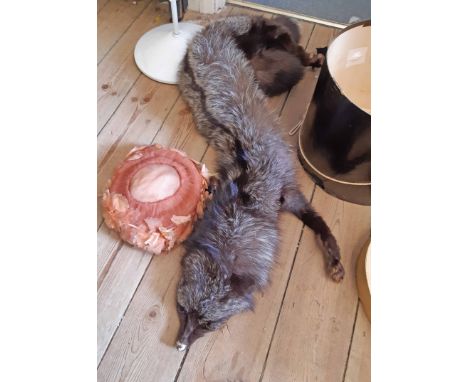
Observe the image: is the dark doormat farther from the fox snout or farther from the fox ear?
the fox snout

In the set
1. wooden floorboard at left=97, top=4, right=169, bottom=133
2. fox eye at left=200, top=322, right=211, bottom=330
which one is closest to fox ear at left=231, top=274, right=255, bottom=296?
fox eye at left=200, top=322, right=211, bottom=330

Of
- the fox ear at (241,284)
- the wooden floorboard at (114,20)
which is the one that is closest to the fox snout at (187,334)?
the fox ear at (241,284)

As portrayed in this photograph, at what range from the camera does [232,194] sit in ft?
4.29

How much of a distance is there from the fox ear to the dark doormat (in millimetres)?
1470

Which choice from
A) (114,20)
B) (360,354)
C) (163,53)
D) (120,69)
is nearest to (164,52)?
(163,53)

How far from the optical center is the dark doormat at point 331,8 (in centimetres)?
205

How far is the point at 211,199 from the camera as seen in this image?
4.42 ft

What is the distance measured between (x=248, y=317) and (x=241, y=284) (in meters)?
0.12

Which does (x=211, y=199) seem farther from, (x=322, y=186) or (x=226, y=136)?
(x=322, y=186)

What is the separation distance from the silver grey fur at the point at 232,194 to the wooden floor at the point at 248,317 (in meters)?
0.06

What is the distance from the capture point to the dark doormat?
2.05m
